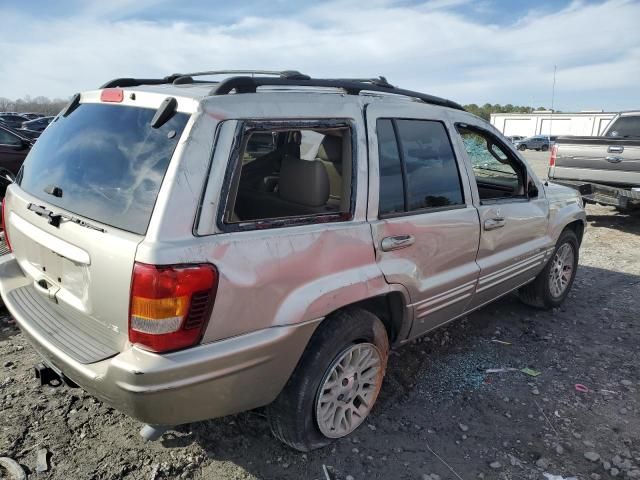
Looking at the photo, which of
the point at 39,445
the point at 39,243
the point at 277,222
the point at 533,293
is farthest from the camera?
the point at 533,293

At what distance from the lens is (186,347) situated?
1919mm

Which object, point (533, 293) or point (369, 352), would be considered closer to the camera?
point (369, 352)

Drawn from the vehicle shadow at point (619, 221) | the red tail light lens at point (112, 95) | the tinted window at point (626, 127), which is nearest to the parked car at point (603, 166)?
the vehicle shadow at point (619, 221)

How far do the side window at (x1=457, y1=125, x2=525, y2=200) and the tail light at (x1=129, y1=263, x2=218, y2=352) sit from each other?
2.23 meters

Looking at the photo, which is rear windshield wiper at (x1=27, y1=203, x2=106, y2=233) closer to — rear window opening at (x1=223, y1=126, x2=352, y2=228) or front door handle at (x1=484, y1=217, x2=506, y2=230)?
rear window opening at (x1=223, y1=126, x2=352, y2=228)

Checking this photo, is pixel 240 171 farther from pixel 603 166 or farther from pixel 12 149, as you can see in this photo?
pixel 603 166

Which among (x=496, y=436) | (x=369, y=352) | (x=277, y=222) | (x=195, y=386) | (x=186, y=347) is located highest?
(x=277, y=222)

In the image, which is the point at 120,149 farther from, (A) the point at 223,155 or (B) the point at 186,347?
(B) the point at 186,347

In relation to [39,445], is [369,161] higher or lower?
higher

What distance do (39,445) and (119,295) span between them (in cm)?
131

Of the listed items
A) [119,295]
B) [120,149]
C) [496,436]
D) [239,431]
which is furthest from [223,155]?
[496,436]

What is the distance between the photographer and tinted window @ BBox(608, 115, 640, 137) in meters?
9.33

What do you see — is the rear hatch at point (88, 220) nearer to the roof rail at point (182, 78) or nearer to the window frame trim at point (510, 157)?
the roof rail at point (182, 78)

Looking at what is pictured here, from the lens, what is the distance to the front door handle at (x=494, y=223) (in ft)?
11.0
